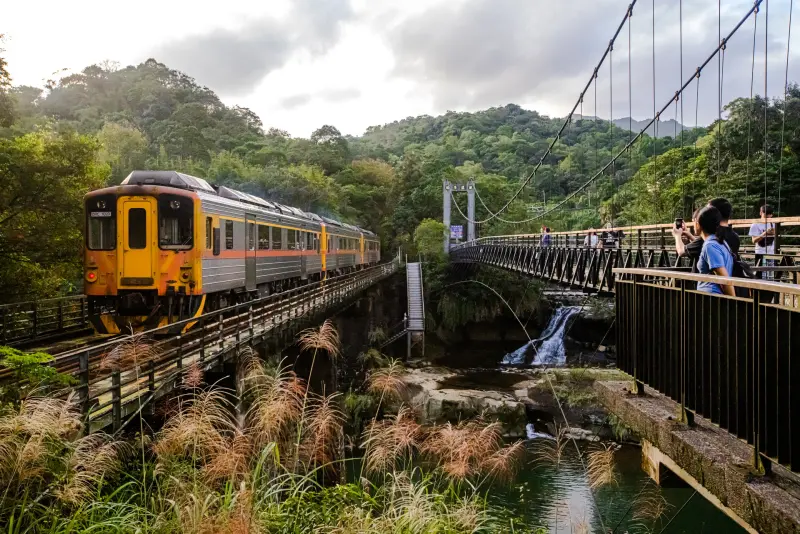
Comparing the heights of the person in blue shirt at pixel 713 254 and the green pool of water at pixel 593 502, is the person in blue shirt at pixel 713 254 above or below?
above

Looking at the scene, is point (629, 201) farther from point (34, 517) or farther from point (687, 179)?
point (34, 517)

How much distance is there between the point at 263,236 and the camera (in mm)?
13844

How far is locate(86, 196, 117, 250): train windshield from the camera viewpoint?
9859 millimetres

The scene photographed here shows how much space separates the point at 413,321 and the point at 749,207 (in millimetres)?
12941

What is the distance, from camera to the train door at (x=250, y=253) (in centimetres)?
1262

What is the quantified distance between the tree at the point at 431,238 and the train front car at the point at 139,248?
2401cm

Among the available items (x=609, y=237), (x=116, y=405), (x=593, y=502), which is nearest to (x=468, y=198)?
(x=609, y=237)

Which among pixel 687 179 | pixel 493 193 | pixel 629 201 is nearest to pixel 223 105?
pixel 493 193

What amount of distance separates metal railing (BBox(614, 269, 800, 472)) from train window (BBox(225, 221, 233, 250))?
8.26m

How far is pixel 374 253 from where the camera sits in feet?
126

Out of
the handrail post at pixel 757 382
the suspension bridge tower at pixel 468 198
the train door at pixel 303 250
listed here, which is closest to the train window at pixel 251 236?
the train door at pixel 303 250

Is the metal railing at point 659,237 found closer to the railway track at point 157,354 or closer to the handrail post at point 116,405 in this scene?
the railway track at point 157,354

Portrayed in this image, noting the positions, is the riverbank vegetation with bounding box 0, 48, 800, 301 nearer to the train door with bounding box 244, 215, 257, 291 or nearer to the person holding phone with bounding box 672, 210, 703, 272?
the person holding phone with bounding box 672, 210, 703, 272

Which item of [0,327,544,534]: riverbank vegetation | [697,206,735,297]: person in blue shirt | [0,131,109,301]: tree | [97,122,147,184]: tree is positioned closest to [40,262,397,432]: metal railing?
[0,327,544,534]: riverbank vegetation
